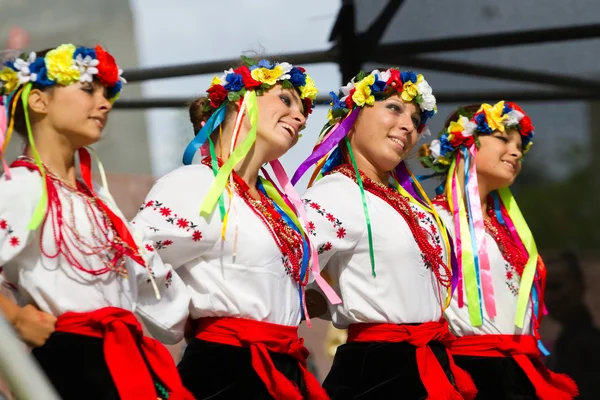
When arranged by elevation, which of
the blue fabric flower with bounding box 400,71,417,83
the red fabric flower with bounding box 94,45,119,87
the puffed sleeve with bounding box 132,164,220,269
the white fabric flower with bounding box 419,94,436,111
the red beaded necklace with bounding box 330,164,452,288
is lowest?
the red beaded necklace with bounding box 330,164,452,288

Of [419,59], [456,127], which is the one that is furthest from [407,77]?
[419,59]

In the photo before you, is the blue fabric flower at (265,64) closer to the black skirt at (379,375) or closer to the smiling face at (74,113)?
the smiling face at (74,113)

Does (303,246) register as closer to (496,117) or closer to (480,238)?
(480,238)

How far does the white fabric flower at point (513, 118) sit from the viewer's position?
151 inches

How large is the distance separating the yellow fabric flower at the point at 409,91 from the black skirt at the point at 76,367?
4.65 ft

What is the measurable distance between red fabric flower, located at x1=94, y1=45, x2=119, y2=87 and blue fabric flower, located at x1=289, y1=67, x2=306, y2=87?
2.08 feet

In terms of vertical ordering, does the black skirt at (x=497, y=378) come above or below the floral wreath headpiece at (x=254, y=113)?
below

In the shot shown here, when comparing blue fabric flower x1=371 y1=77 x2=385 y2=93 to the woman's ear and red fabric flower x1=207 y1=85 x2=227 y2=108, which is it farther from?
the woman's ear

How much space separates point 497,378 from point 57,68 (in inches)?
69.3

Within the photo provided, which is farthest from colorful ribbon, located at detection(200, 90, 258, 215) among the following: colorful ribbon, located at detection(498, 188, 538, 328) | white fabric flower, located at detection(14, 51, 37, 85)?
colorful ribbon, located at detection(498, 188, 538, 328)

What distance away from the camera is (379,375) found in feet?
10.2

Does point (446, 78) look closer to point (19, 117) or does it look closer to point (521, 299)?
point (521, 299)

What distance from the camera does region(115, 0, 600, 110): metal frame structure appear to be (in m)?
4.86

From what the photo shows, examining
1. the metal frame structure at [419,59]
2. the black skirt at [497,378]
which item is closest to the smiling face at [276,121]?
the black skirt at [497,378]
